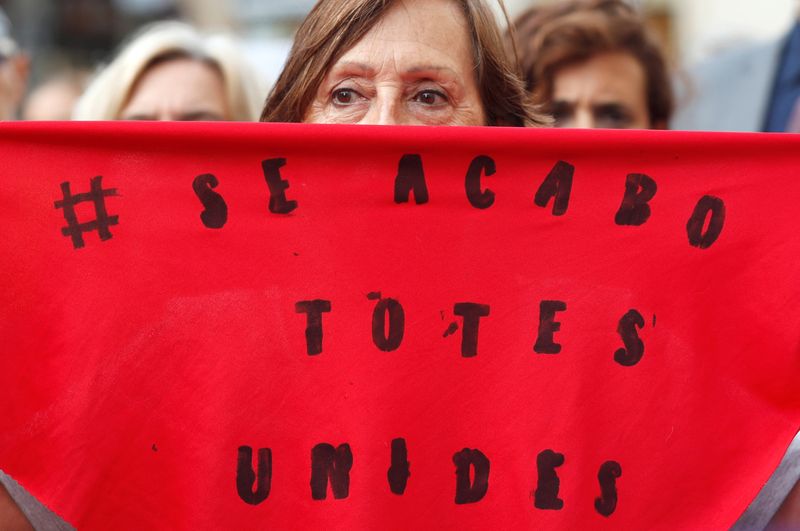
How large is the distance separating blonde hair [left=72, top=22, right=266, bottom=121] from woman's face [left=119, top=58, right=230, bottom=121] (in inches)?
0.8

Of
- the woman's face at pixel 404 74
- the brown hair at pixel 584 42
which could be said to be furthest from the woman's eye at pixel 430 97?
the brown hair at pixel 584 42

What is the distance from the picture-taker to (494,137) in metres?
1.87

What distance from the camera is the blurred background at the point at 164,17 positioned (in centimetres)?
1155

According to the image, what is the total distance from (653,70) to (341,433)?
2.04 m

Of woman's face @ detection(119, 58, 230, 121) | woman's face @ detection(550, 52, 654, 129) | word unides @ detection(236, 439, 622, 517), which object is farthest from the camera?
woman's face @ detection(119, 58, 230, 121)

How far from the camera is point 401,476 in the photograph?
1.82 meters

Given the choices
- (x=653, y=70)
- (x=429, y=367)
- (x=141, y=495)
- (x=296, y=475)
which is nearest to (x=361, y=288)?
(x=429, y=367)

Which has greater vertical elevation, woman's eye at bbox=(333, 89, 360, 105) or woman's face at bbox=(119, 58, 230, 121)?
woman's face at bbox=(119, 58, 230, 121)

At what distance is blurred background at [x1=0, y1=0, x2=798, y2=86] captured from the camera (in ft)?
37.9

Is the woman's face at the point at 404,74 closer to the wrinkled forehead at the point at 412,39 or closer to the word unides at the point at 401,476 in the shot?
the wrinkled forehead at the point at 412,39

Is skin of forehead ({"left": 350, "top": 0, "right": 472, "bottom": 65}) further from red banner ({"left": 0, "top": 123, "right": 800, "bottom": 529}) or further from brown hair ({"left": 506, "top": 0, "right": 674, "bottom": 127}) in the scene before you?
brown hair ({"left": 506, "top": 0, "right": 674, "bottom": 127})

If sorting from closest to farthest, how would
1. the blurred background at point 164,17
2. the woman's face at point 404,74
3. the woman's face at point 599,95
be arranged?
the woman's face at point 404,74 → the woman's face at point 599,95 → the blurred background at point 164,17

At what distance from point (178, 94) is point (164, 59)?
19cm

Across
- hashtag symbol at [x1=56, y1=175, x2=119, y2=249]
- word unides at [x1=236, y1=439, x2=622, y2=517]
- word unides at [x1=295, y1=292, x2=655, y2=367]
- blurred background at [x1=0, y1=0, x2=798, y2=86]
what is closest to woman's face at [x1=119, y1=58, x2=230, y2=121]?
hashtag symbol at [x1=56, y1=175, x2=119, y2=249]
